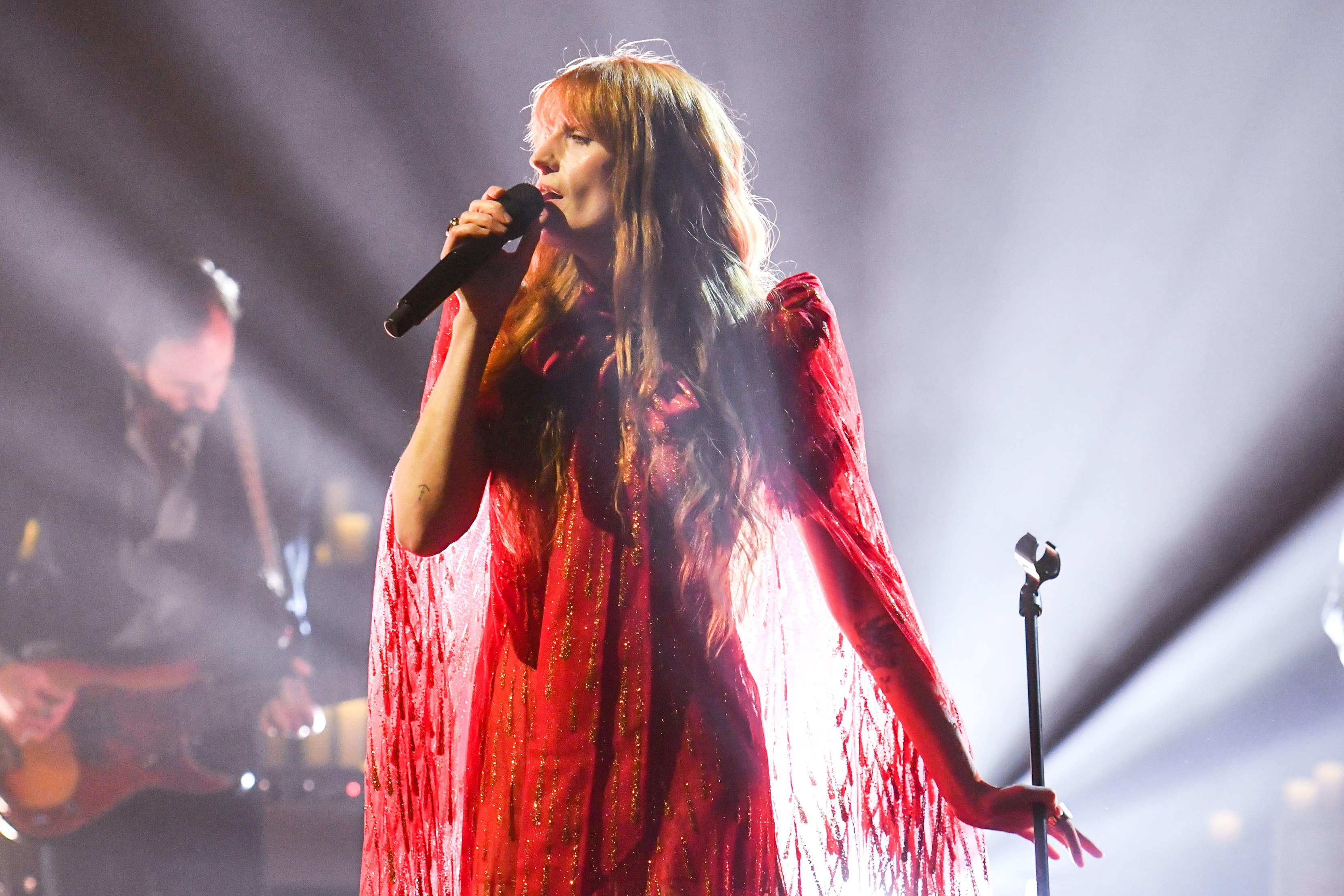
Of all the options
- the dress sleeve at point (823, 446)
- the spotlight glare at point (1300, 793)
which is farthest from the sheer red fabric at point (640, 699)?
the spotlight glare at point (1300, 793)

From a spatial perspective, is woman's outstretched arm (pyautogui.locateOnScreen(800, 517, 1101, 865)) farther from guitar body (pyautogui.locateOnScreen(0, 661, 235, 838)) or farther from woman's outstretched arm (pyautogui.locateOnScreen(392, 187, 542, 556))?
guitar body (pyautogui.locateOnScreen(0, 661, 235, 838))

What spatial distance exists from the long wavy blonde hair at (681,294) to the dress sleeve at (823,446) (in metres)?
0.02

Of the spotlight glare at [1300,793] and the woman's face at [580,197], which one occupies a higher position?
the woman's face at [580,197]

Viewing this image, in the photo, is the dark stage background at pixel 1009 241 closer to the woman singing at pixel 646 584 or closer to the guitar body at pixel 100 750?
the guitar body at pixel 100 750

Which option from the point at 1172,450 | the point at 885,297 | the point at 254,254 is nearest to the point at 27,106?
the point at 254,254

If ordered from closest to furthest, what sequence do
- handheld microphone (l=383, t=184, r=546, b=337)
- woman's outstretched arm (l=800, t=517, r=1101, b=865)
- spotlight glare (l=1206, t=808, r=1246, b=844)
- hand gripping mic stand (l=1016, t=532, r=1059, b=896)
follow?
1. handheld microphone (l=383, t=184, r=546, b=337)
2. woman's outstretched arm (l=800, t=517, r=1101, b=865)
3. hand gripping mic stand (l=1016, t=532, r=1059, b=896)
4. spotlight glare (l=1206, t=808, r=1246, b=844)

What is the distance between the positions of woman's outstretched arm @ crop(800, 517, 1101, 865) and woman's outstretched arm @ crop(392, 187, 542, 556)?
0.31 metres

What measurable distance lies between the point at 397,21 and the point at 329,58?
0.51 ft

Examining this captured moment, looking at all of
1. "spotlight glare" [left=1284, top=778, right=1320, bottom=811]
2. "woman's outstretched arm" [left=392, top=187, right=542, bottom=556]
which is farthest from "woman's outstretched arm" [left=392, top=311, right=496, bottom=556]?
"spotlight glare" [left=1284, top=778, right=1320, bottom=811]

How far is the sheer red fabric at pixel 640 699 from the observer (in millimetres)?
804

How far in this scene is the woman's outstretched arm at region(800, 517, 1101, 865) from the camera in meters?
0.89

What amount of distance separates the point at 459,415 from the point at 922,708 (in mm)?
456

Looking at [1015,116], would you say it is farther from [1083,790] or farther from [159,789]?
[159,789]

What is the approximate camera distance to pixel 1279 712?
2.16m
